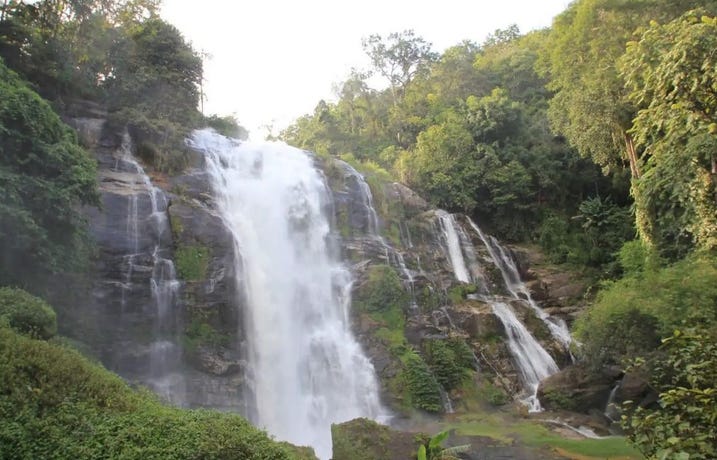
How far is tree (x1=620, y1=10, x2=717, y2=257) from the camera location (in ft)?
25.1

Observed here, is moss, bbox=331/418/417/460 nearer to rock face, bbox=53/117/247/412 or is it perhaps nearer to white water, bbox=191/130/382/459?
white water, bbox=191/130/382/459

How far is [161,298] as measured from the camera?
15.4 meters

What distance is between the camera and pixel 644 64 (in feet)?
27.3

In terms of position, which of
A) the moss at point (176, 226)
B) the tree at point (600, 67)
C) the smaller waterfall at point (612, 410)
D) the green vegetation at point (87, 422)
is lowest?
the smaller waterfall at point (612, 410)

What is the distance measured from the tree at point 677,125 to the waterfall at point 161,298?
12390 mm

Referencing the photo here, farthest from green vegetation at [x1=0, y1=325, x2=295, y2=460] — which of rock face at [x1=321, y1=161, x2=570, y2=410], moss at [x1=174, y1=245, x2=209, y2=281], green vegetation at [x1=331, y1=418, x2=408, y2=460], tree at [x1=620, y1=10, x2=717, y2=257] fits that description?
rock face at [x1=321, y1=161, x2=570, y2=410]

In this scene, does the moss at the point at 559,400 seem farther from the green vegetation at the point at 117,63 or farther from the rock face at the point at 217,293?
the green vegetation at the point at 117,63

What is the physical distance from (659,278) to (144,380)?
13614 mm

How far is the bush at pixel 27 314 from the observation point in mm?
9383

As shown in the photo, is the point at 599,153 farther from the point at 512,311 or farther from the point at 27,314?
the point at 27,314

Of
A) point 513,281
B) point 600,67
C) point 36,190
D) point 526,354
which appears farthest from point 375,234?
point 36,190

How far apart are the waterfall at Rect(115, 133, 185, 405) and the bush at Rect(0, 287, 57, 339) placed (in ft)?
15.4

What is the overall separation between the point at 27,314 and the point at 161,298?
585cm

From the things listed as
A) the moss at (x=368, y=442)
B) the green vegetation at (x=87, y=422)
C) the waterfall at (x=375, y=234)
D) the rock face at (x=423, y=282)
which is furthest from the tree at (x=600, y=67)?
the green vegetation at (x=87, y=422)
